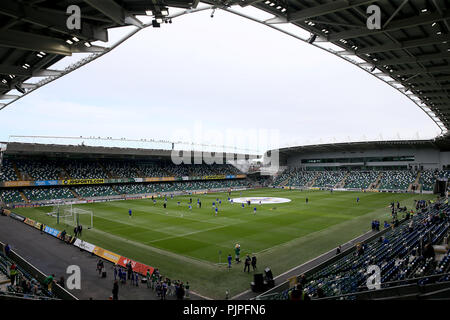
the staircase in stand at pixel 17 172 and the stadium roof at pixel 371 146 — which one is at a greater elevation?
the stadium roof at pixel 371 146

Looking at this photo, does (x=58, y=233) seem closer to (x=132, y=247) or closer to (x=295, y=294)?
(x=132, y=247)

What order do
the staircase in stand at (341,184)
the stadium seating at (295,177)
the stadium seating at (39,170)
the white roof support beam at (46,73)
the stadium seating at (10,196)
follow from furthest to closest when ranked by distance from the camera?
1. the stadium seating at (295,177)
2. the staircase in stand at (341,184)
3. the stadium seating at (39,170)
4. the stadium seating at (10,196)
5. the white roof support beam at (46,73)

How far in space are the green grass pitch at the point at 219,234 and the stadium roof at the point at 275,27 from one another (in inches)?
514

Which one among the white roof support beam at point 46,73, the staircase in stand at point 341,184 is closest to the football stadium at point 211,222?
the white roof support beam at point 46,73

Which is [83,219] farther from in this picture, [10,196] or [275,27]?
[275,27]

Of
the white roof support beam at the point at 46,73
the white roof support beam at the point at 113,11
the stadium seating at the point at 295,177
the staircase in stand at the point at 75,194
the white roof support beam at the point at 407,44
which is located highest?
the white roof support beam at the point at 407,44

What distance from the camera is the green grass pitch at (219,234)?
1906cm

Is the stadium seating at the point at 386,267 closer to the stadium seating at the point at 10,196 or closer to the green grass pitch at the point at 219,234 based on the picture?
the green grass pitch at the point at 219,234

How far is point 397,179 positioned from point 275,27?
66.7 meters

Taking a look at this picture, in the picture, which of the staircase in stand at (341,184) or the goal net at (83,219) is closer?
the goal net at (83,219)

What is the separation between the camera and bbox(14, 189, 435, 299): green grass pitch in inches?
750

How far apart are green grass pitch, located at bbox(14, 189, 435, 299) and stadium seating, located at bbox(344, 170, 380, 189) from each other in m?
27.5

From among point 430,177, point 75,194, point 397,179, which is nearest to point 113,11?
point 75,194

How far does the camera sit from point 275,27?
1463 cm
